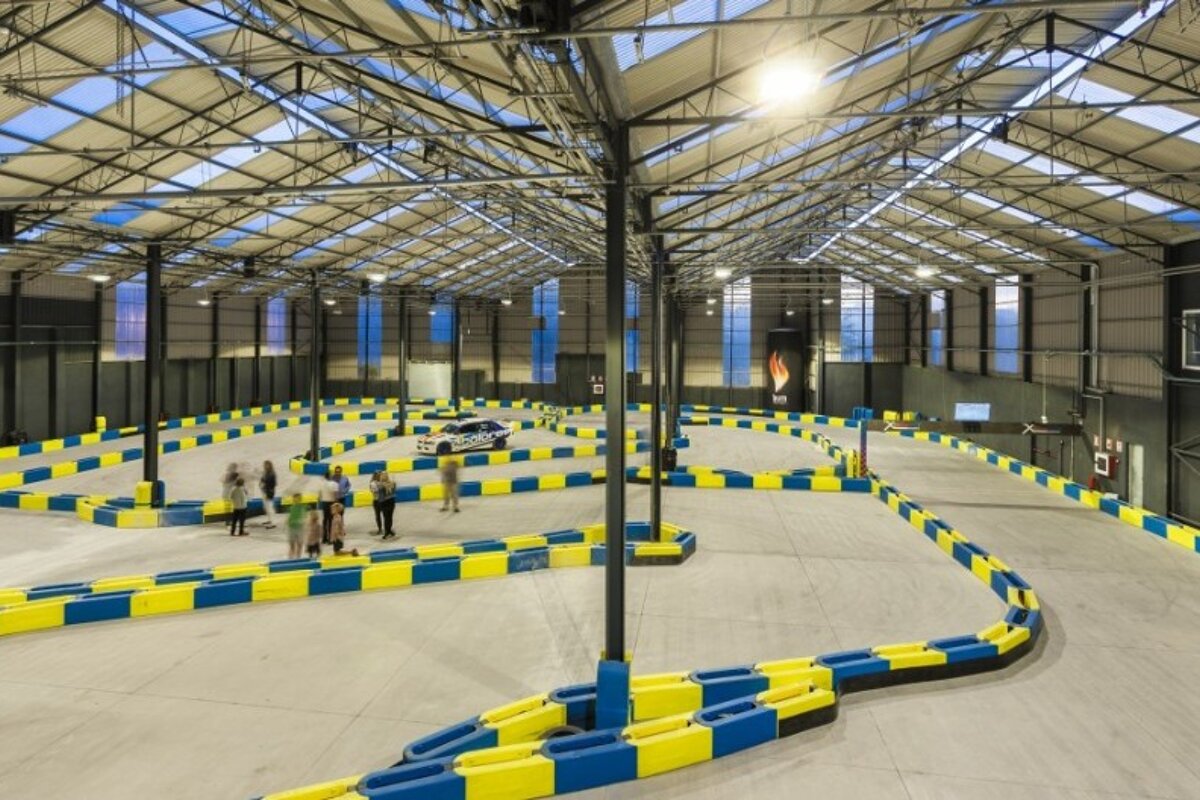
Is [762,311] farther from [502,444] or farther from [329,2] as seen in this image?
[329,2]

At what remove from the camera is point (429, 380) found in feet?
148

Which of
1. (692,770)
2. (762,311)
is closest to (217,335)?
(762,311)

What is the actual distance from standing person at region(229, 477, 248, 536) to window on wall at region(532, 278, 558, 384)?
1201 inches

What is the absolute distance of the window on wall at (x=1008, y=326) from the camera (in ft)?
94.9

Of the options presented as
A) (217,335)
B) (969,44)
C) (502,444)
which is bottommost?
(502,444)

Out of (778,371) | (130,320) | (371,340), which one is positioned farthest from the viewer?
(371,340)

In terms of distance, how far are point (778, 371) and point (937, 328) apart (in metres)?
8.55

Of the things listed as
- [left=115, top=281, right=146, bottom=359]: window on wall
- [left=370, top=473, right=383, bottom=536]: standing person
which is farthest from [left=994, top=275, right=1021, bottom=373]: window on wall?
[left=115, top=281, right=146, bottom=359]: window on wall

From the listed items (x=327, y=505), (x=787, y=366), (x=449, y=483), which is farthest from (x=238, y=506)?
(x=787, y=366)

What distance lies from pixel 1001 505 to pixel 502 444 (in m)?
15.9

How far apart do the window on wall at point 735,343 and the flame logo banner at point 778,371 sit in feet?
6.08

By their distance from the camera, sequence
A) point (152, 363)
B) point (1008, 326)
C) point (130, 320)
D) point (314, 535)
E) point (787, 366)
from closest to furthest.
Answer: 1. point (314, 535)
2. point (152, 363)
3. point (1008, 326)
4. point (130, 320)
5. point (787, 366)

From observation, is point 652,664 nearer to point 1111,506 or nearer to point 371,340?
point 1111,506

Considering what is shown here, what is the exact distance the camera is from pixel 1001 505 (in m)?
18.8
